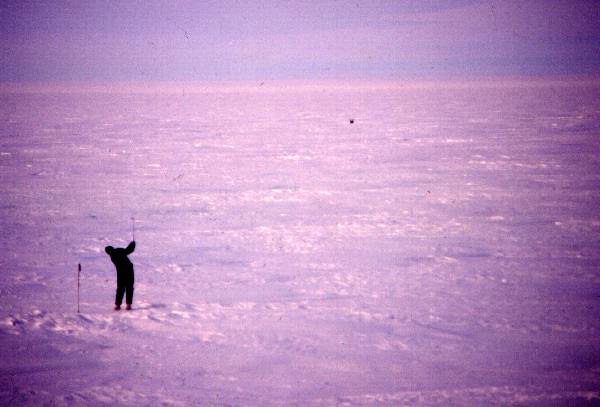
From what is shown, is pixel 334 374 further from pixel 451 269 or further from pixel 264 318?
pixel 451 269

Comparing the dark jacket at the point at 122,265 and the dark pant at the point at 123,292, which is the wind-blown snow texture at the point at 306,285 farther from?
the dark jacket at the point at 122,265

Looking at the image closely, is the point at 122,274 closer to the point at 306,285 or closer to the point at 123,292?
the point at 123,292

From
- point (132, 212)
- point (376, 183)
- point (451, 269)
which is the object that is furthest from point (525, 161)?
point (132, 212)

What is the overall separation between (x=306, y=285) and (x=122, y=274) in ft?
6.20

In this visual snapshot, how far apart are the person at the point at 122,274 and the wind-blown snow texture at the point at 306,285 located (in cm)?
15

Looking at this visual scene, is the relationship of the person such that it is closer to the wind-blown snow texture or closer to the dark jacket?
the dark jacket

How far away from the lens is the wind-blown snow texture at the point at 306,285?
340 cm

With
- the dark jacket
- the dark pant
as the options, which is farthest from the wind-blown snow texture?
the dark jacket

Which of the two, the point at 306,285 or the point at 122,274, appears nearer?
the point at 122,274

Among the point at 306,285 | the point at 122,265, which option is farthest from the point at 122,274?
the point at 306,285

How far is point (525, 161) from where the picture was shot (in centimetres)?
1186

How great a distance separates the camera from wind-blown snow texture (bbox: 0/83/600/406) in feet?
11.1

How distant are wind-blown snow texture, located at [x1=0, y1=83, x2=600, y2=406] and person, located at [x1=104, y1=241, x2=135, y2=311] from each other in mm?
145

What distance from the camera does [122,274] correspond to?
4.43 meters
